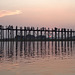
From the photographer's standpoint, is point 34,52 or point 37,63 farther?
point 34,52

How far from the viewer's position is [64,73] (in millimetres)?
11258

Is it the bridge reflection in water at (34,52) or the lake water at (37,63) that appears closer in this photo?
the lake water at (37,63)

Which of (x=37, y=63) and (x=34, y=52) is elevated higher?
(x=37, y=63)

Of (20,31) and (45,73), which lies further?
(20,31)

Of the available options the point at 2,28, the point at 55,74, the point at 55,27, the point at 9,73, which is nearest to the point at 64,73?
the point at 55,74

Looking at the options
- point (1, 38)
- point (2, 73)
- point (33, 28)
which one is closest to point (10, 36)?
point (1, 38)

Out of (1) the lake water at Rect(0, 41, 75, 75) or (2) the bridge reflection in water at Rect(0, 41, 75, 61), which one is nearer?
(1) the lake water at Rect(0, 41, 75, 75)

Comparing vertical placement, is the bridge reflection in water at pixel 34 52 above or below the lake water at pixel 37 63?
below

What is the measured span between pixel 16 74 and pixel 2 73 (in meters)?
0.89

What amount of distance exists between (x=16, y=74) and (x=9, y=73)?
Result: 0.48 metres

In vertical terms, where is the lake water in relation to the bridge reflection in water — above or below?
above

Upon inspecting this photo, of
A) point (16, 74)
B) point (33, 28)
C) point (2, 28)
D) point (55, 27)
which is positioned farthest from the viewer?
point (55, 27)

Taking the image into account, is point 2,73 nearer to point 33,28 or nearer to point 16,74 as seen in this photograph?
point 16,74

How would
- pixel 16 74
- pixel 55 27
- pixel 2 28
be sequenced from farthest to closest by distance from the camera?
pixel 55 27 → pixel 2 28 → pixel 16 74
